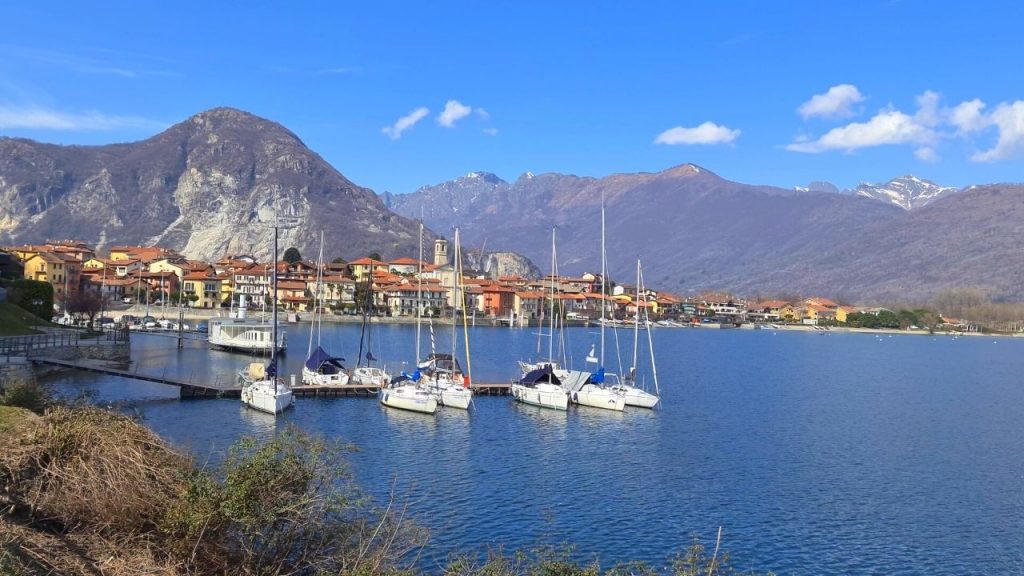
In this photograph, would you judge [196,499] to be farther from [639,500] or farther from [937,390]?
[937,390]

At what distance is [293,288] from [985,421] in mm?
95870

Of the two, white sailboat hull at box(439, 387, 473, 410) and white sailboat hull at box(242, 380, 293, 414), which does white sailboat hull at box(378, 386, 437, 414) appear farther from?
white sailboat hull at box(242, 380, 293, 414)

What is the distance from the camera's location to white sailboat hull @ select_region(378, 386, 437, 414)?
124ft

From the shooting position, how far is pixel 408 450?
30141 millimetres

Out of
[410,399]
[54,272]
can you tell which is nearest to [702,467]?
[410,399]

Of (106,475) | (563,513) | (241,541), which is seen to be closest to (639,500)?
(563,513)

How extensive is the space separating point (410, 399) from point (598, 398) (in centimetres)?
985

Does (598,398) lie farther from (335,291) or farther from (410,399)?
(335,291)

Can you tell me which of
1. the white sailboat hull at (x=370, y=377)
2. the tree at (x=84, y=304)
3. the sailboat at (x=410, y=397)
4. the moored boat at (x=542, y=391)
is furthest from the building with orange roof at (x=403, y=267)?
the sailboat at (x=410, y=397)

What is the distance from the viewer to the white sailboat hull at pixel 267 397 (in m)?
36.1

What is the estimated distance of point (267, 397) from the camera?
Answer: 36125 mm

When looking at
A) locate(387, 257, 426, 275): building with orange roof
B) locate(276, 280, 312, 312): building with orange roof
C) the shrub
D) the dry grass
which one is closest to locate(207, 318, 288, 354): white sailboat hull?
the shrub

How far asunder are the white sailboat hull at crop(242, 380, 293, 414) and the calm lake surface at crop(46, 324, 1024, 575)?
530 millimetres

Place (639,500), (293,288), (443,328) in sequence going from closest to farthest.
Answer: (639,500), (443,328), (293,288)
